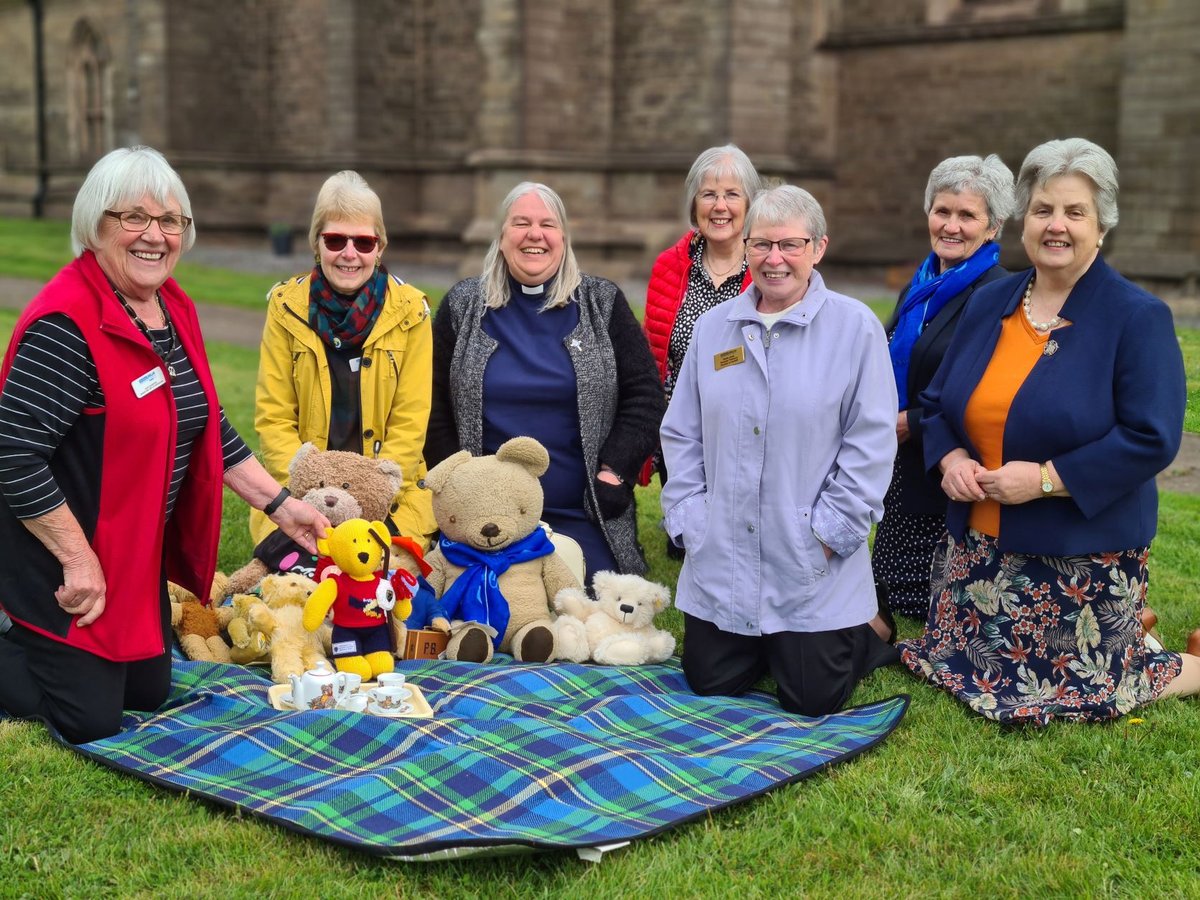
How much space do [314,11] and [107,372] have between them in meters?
22.9

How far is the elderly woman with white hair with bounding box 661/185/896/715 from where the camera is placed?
4402 mm

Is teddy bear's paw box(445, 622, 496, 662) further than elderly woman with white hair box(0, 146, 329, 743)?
Yes

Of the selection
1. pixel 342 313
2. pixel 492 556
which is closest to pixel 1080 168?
pixel 492 556

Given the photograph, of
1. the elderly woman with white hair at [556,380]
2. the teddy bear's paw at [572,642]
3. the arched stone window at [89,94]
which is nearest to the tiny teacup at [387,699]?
the teddy bear's paw at [572,642]

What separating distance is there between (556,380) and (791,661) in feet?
5.63

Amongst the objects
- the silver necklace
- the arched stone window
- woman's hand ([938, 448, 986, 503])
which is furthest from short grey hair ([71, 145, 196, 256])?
the arched stone window

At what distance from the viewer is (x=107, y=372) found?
3.89 meters

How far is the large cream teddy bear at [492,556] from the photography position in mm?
4957

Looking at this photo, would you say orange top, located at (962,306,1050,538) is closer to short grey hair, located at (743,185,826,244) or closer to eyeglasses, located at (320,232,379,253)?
short grey hair, located at (743,185,826,244)

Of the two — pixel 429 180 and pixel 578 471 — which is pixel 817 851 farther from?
pixel 429 180

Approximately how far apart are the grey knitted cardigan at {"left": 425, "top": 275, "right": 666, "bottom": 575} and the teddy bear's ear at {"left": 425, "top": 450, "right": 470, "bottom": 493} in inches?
16.9

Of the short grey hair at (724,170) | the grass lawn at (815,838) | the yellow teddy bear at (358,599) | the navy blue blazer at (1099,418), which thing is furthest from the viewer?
the short grey hair at (724,170)

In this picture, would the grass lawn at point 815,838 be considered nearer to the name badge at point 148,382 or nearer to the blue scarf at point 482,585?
the name badge at point 148,382

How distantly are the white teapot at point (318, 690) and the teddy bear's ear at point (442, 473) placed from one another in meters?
0.98
